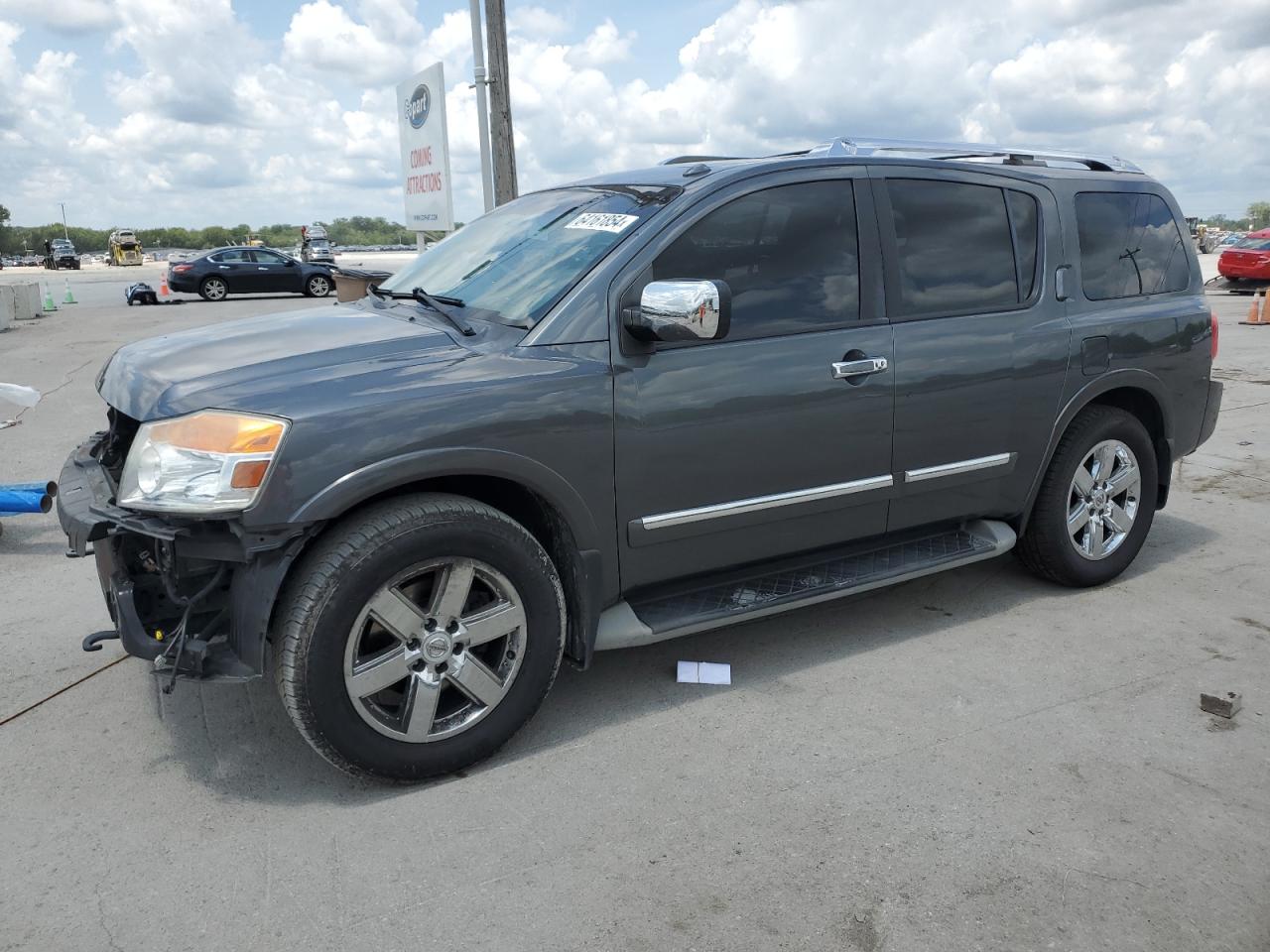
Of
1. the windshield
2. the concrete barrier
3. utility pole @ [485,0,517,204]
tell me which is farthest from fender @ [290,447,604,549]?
the concrete barrier

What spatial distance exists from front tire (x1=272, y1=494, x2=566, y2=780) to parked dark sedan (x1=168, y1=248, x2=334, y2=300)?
26.1m

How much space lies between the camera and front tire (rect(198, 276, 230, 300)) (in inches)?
1056

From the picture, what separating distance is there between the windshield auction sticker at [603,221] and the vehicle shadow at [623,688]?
1.65 m

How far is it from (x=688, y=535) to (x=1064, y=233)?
2.29 metres

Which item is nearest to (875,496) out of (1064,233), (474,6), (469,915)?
(1064,233)

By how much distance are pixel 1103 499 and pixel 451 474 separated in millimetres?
3158

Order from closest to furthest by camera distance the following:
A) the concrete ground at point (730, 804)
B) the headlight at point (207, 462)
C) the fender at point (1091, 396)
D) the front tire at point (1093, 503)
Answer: the concrete ground at point (730, 804) → the headlight at point (207, 462) → the fender at point (1091, 396) → the front tire at point (1093, 503)

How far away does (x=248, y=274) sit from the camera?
27.3 meters

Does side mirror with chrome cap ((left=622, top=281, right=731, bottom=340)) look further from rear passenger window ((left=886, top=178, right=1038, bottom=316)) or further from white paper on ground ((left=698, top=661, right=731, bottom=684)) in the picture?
white paper on ground ((left=698, top=661, right=731, bottom=684))

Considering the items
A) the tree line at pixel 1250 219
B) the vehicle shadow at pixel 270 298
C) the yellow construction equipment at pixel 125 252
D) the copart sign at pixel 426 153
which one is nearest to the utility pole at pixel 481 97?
the copart sign at pixel 426 153

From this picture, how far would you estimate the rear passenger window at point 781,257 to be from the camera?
3.54m

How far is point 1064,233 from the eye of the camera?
4.46m

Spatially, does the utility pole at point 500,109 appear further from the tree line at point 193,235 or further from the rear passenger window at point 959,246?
the tree line at point 193,235

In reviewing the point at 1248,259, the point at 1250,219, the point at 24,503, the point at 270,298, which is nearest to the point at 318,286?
the point at 270,298
